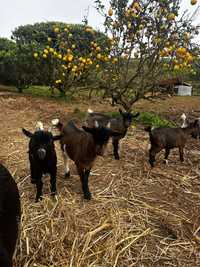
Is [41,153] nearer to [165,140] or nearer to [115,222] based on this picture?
[115,222]

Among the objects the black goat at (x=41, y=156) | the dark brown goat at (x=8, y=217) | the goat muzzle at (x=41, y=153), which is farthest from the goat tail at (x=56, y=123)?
the dark brown goat at (x=8, y=217)

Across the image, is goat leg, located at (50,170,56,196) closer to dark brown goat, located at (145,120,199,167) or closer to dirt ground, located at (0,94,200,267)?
dirt ground, located at (0,94,200,267)

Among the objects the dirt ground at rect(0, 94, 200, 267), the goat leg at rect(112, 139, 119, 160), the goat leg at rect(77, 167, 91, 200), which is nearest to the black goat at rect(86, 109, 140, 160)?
the goat leg at rect(112, 139, 119, 160)

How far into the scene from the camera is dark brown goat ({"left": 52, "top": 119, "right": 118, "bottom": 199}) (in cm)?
612

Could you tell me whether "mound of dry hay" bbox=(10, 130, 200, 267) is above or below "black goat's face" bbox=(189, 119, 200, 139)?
below

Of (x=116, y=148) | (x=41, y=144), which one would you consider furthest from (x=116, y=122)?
(x=41, y=144)

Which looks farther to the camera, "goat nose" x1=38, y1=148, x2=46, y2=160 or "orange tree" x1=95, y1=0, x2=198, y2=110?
"orange tree" x1=95, y1=0, x2=198, y2=110

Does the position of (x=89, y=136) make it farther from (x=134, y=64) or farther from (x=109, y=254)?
(x=134, y=64)

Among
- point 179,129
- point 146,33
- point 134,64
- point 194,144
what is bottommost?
point 194,144

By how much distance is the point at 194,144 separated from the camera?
1047cm

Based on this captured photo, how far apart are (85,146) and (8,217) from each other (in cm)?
352

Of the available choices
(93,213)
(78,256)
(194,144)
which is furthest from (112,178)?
(194,144)

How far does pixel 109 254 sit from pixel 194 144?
21.4ft

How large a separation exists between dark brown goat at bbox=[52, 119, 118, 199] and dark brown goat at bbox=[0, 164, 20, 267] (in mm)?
2828
